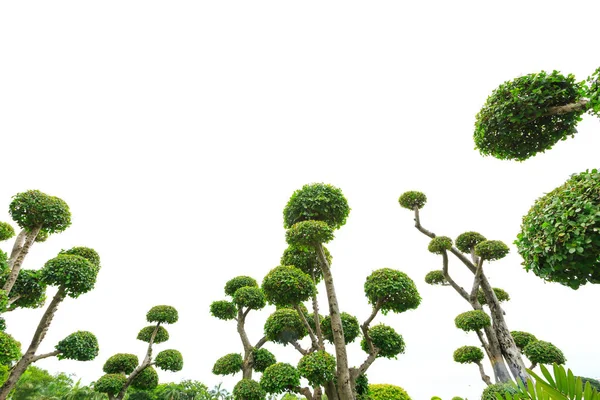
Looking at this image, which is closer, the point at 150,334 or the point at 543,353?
the point at 543,353

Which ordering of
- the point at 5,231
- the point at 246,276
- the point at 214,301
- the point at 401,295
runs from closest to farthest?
the point at 401,295, the point at 5,231, the point at 214,301, the point at 246,276

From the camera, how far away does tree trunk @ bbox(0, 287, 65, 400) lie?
804cm

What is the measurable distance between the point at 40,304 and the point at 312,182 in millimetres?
10915

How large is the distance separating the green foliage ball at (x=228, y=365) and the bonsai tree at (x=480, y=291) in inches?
365

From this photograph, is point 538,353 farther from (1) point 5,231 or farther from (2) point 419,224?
(1) point 5,231

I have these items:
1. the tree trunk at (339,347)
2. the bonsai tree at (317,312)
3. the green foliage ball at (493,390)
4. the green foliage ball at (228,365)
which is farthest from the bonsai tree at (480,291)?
the green foliage ball at (228,365)

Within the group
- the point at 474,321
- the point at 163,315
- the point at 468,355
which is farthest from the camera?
the point at 163,315

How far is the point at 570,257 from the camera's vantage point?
3.24m

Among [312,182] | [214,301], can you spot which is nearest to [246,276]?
[214,301]

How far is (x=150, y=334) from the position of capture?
45.9 feet

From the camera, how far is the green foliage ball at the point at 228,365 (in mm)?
12016

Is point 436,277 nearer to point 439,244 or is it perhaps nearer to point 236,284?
point 439,244

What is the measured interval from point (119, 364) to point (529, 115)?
17634 mm

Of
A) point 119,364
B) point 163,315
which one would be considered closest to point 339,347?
point 163,315
